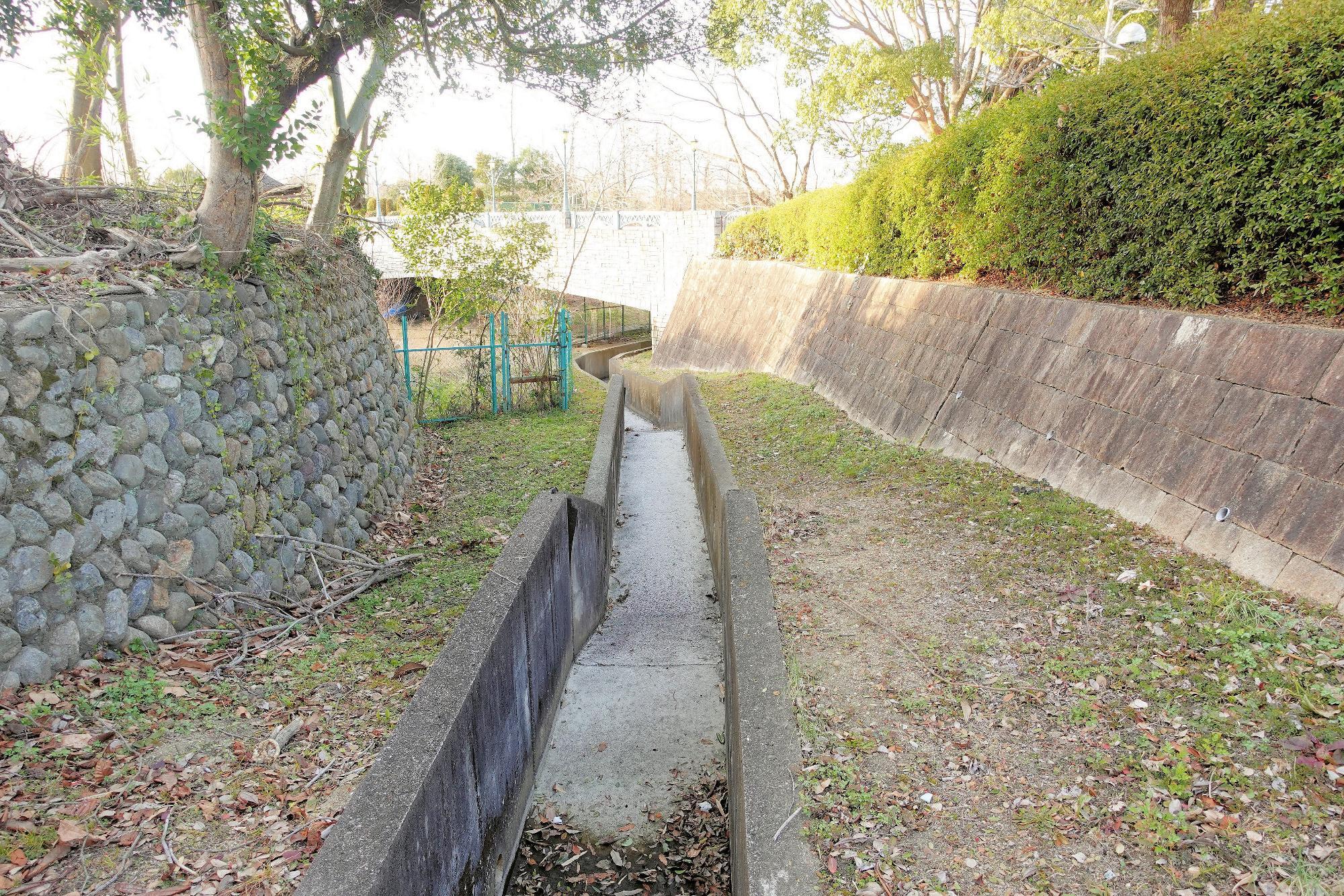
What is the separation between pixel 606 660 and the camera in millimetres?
6641

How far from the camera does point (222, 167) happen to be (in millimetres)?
5973

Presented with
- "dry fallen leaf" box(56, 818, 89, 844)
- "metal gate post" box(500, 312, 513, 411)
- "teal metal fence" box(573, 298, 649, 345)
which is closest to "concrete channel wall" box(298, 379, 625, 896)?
"dry fallen leaf" box(56, 818, 89, 844)

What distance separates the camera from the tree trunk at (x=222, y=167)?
5.60m

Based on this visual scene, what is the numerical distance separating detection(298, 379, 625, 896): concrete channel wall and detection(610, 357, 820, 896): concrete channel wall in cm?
118

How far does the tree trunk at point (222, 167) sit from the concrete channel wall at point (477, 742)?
291 centimetres

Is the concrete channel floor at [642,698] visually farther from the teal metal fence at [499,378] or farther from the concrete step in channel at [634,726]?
the teal metal fence at [499,378]

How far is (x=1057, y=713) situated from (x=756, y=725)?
1306 mm

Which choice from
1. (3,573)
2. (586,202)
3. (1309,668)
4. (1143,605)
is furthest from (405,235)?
(586,202)

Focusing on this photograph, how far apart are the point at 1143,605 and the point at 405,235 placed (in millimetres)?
10587

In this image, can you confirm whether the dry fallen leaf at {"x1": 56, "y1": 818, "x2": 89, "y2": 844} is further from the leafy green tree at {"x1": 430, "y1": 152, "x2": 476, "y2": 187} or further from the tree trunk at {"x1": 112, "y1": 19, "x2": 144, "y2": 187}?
the leafy green tree at {"x1": 430, "y1": 152, "x2": 476, "y2": 187}

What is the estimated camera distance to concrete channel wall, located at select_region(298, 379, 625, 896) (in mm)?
2963

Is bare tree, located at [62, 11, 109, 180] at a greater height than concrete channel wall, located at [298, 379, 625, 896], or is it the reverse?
bare tree, located at [62, 11, 109, 180]

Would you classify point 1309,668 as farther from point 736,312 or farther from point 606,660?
point 736,312

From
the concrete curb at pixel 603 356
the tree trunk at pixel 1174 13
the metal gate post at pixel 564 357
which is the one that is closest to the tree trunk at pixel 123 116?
the metal gate post at pixel 564 357
